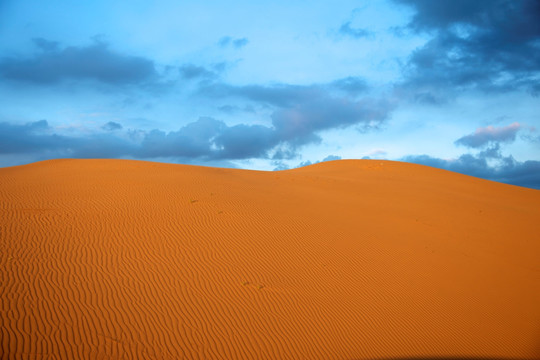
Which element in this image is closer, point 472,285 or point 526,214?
point 472,285

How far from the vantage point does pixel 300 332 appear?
307 inches

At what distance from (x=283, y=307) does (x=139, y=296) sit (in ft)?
11.1

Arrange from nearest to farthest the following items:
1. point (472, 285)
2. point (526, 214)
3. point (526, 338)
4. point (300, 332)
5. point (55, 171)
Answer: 1. point (300, 332)
2. point (526, 338)
3. point (472, 285)
4. point (55, 171)
5. point (526, 214)

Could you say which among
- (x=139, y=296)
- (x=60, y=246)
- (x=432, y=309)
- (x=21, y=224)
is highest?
(x=21, y=224)

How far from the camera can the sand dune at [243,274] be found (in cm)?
709

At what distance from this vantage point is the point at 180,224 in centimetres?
1161

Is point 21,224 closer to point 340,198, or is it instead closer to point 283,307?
point 283,307

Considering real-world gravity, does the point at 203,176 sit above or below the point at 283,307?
above

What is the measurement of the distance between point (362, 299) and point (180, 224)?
617 centimetres

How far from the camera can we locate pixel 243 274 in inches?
372

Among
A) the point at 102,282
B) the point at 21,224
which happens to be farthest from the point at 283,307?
the point at 21,224

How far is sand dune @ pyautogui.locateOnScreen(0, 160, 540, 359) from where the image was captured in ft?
23.3

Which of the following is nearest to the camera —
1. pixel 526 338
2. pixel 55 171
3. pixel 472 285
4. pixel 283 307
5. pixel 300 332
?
pixel 300 332

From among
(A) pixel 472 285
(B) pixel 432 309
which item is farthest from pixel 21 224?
(A) pixel 472 285
